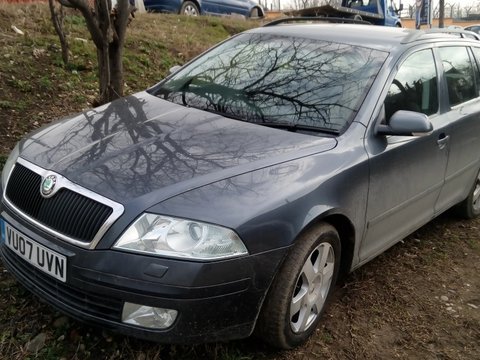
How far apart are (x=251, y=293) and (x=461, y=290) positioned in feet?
6.46

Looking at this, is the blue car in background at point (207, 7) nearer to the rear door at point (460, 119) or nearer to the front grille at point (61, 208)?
the rear door at point (460, 119)

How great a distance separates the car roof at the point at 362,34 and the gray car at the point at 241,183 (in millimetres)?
21

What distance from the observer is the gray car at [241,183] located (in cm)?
220

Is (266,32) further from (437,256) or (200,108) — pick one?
(437,256)

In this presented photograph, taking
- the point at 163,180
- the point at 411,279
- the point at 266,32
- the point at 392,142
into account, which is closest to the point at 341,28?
the point at 266,32

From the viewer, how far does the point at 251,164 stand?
252 centimetres

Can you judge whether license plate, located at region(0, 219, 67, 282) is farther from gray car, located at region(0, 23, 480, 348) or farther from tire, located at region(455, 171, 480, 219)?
tire, located at region(455, 171, 480, 219)

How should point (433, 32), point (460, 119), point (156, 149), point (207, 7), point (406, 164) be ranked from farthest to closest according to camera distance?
point (207, 7) < point (433, 32) < point (460, 119) < point (406, 164) < point (156, 149)

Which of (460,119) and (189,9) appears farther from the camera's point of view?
(189,9)

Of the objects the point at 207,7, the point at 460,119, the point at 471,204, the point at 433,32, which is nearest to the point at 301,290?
the point at 460,119

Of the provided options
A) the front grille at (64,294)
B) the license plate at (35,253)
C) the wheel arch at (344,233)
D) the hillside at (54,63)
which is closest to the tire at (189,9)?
the hillside at (54,63)

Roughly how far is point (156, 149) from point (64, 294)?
0.84 m

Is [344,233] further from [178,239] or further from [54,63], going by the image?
[54,63]

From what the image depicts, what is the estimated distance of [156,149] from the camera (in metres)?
2.66
